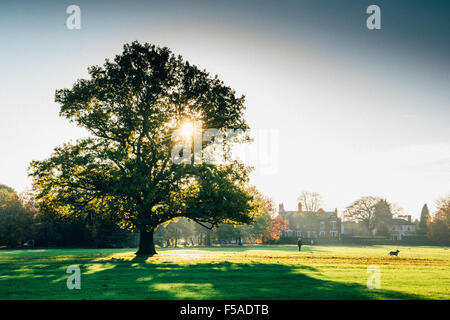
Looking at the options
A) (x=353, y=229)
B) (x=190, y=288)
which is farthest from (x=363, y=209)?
(x=190, y=288)

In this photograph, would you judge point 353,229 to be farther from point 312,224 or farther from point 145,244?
point 145,244

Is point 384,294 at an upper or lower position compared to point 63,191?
lower

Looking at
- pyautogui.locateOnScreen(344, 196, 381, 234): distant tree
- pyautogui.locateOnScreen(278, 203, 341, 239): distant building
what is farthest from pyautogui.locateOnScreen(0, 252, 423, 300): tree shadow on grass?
pyautogui.locateOnScreen(344, 196, 381, 234): distant tree

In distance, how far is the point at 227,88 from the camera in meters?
30.8

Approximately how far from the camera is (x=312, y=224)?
387ft

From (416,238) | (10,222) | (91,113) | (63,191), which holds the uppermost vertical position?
(91,113)

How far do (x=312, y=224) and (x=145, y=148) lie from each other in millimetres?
97858

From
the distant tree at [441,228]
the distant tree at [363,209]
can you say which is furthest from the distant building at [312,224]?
the distant tree at [441,228]

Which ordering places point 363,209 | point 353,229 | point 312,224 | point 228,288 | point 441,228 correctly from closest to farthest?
point 228,288 < point 441,228 < point 312,224 < point 363,209 < point 353,229

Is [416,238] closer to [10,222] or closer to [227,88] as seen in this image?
[227,88]

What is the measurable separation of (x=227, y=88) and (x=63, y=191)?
55.2ft
